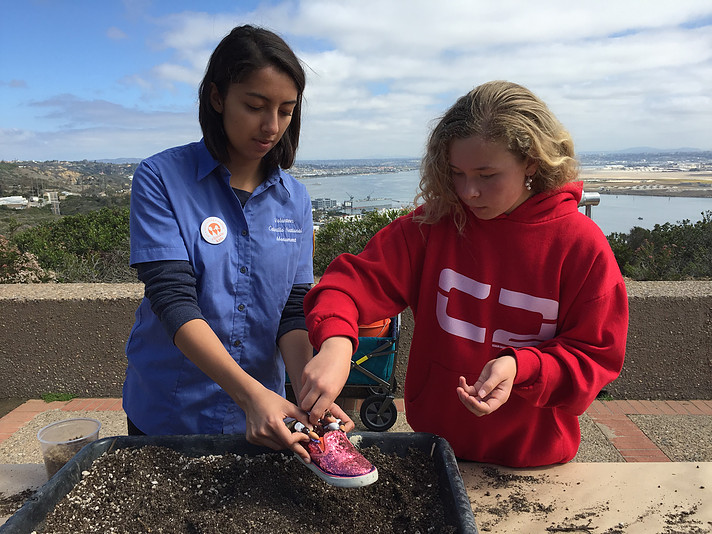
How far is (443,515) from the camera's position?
1.28 meters

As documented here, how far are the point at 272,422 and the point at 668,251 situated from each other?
533 centimetres

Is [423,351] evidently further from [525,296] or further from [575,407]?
[575,407]

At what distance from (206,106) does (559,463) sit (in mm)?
1461

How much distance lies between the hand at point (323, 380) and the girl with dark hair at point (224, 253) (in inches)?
3.3

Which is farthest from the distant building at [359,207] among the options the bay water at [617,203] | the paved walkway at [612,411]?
the paved walkway at [612,411]

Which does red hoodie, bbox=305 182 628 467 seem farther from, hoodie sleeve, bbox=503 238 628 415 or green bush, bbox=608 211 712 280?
green bush, bbox=608 211 712 280

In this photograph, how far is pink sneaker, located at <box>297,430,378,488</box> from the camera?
128cm

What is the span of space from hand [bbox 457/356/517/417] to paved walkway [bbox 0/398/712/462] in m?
2.72

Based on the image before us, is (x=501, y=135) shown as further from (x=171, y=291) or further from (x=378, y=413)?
(x=378, y=413)

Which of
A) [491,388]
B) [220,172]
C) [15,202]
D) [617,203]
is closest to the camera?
[491,388]

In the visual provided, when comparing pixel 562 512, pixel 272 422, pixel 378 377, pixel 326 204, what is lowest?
pixel 378 377

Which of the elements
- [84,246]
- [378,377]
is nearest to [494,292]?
[378,377]

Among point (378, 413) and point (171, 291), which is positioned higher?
point (171, 291)

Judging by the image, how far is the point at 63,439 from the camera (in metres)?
1.70
